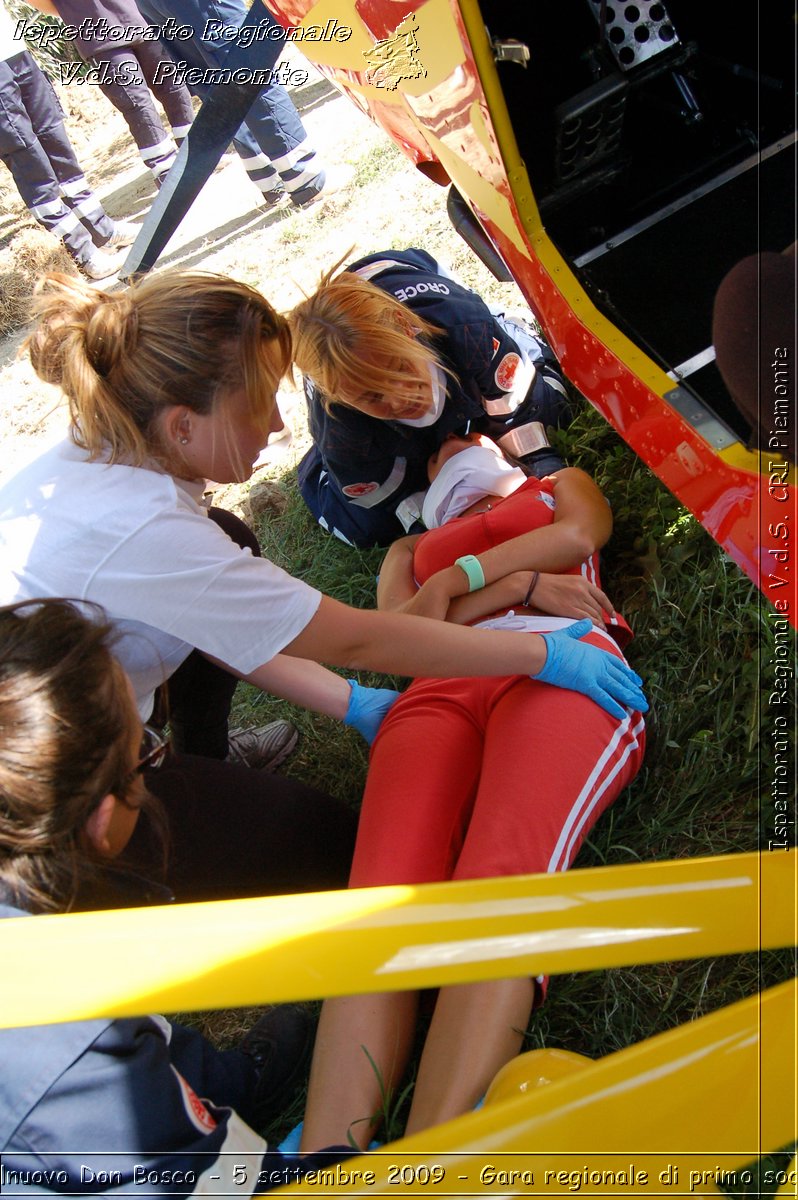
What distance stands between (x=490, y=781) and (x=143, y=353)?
3.22 feet

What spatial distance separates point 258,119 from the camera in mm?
4652

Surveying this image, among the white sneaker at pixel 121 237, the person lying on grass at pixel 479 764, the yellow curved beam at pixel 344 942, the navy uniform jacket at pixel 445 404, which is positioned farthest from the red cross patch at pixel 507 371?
the white sneaker at pixel 121 237

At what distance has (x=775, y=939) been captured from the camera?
1.02m

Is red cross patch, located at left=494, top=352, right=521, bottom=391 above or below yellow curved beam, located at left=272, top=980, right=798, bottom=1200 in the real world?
below

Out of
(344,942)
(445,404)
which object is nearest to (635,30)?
(445,404)

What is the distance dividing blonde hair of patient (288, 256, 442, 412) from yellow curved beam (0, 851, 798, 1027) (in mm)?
1456

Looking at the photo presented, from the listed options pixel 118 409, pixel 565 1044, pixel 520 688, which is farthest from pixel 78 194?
pixel 565 1044

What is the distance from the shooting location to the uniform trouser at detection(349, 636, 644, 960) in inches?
63.0

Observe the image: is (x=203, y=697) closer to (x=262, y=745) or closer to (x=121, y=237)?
(x=262, y=745)

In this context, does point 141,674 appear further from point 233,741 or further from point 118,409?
point 233,741

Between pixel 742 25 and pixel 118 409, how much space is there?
1726mm

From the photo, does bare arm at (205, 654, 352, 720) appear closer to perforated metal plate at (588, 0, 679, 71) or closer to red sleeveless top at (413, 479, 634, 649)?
red sleeveless top at (413, 479, 634, 649)

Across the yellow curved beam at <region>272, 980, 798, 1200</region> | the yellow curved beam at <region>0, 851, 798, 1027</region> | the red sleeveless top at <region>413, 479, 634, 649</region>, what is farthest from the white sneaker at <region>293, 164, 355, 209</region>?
the yellow curved beam at <region>272, 980, 798, 1200</region>

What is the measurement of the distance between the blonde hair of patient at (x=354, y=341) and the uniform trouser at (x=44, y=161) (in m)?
3.80
